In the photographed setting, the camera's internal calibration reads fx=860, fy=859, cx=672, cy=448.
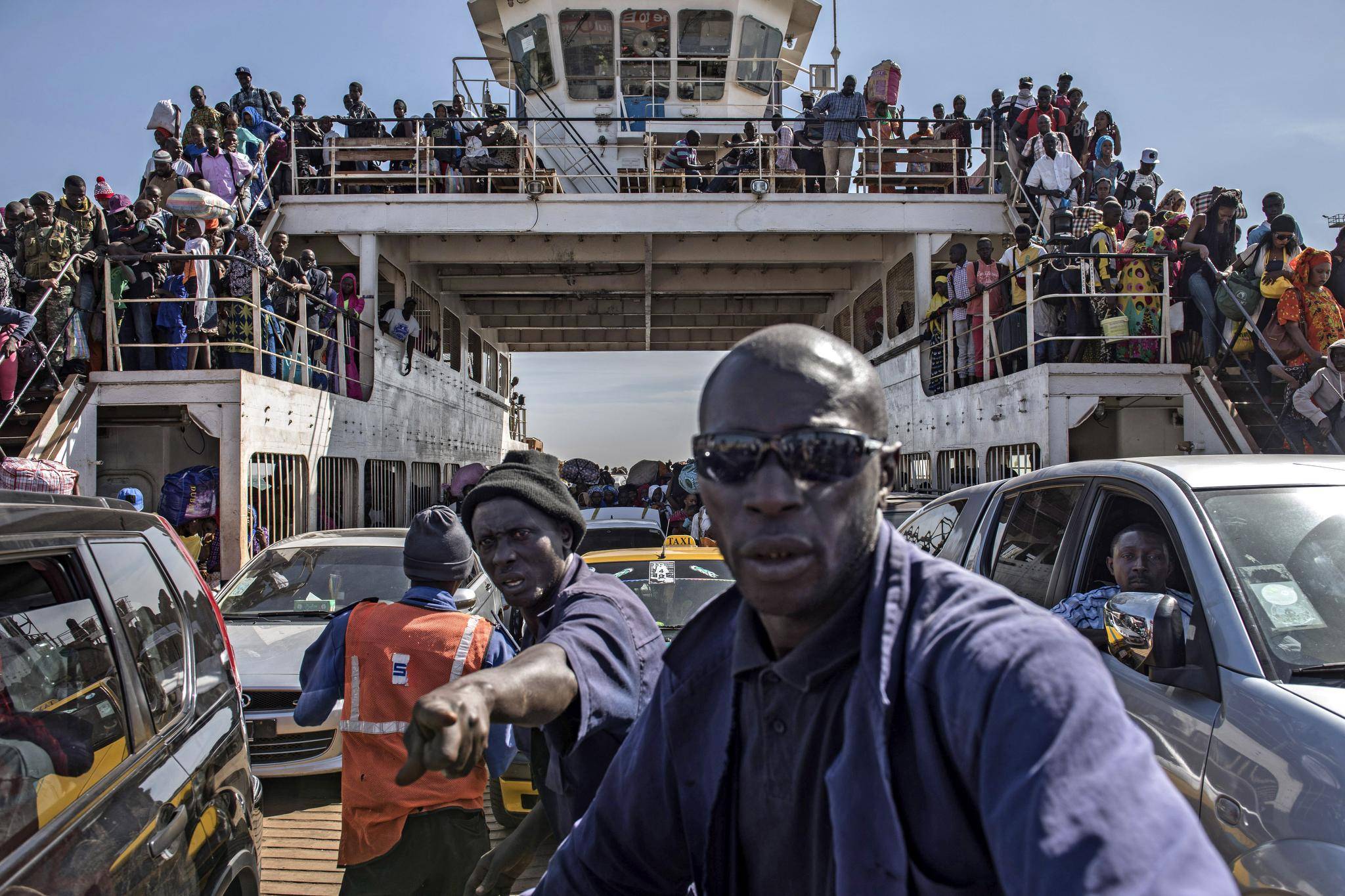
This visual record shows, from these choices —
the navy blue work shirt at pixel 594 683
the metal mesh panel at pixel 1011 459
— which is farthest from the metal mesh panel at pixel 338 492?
the navy blue work shirt at pixel 594 683

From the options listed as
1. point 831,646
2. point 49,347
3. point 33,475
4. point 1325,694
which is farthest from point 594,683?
point 49,347

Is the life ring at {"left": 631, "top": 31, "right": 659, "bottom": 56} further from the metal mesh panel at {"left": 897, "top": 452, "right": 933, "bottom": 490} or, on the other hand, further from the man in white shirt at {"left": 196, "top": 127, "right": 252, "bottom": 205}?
the metal mesh panel at {"left": 897, "top": 452, "right": 933, "bottom": 490}

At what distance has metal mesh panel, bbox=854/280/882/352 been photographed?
1736 cm

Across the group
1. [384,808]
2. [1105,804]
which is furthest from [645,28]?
[1105,804]

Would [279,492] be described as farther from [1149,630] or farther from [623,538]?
[1149,630]

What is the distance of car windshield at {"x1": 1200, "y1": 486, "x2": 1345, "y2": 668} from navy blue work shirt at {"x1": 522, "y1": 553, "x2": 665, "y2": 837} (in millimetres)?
1821

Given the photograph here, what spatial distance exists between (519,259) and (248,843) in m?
A: 13.8

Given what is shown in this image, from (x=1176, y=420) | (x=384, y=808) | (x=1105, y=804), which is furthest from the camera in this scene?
(x=1176, y=420)

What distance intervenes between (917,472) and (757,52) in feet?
Answer: 36.6

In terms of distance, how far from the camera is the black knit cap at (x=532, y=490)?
7.52 ft

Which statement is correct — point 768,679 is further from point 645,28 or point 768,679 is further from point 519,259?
point 645,28

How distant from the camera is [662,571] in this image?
520cm

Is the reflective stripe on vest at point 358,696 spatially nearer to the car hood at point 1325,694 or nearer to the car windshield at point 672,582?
the car hood at point 1325,694

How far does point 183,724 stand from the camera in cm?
235
